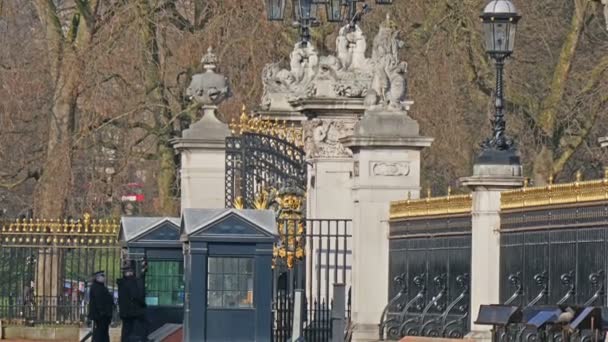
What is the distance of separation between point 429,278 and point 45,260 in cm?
978

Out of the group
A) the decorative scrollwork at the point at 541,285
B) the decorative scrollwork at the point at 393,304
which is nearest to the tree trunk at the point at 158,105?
the decorative scrollwork at the point at 393,304

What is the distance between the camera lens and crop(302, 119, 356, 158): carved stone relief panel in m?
30.2

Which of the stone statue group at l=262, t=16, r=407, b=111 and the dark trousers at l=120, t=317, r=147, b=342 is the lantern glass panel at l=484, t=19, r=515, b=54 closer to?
the stone statue group at l=262, t=16, r=407, b=111

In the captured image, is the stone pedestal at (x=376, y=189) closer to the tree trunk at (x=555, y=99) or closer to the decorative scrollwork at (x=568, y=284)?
the decorative scrollwork at (x=568, y=284)

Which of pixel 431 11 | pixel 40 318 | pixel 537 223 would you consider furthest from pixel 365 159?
pixel 431 11

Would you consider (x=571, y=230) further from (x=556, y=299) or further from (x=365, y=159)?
(x=365, y=159)

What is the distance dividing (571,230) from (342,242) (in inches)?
346

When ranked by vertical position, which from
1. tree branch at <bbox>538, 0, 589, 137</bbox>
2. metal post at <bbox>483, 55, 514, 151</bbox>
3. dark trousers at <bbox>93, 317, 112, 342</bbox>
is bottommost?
dark trousers at <bbox>93, 317, 112, 342</bbox>

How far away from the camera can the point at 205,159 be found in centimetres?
3294

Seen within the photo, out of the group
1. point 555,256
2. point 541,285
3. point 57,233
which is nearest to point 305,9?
point 57,233

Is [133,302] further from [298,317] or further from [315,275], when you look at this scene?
[315,275]

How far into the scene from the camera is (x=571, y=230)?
21469 millimetres

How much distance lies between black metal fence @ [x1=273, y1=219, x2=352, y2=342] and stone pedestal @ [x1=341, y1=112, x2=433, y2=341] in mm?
507

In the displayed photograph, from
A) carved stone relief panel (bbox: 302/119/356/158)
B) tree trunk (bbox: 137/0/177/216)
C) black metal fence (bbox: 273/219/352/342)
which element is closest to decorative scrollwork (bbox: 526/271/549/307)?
black metal fence (bbox: 273/219/352/342)
